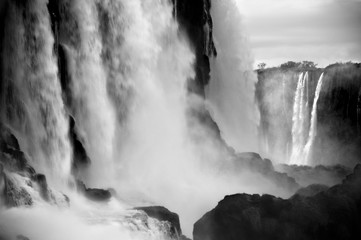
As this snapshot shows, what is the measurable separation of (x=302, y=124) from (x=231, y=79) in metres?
7.91

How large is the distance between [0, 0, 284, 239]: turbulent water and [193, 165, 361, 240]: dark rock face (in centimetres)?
229

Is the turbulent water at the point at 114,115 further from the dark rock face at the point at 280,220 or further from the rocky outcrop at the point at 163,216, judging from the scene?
the dark rock face at the point at 280,220

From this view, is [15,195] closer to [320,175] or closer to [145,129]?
[145,129]

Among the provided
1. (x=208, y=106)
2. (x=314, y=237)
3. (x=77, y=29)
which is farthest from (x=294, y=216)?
(x=208, y=106)

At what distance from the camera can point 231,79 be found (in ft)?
112

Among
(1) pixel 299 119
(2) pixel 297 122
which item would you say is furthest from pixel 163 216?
(2) pixel 297 122

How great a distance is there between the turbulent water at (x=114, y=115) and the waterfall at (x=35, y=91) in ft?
0.10

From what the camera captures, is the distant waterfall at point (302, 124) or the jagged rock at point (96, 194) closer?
the jagged rock at point (96, 194)

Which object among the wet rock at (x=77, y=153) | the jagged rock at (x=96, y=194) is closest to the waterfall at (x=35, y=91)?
the wet rock at (x=77, y=153)

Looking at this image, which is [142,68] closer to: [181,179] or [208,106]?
[181,179]

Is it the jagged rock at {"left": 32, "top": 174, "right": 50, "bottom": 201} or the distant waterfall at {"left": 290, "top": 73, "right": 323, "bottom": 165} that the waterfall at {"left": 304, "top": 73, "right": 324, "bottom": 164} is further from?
the jagged rock at {"left": 32, "top": 174, "right": 50, "bottom": 201}

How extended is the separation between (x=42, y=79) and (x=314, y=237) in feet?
29.3

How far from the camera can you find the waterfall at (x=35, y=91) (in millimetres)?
15711

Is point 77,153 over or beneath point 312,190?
beneath
